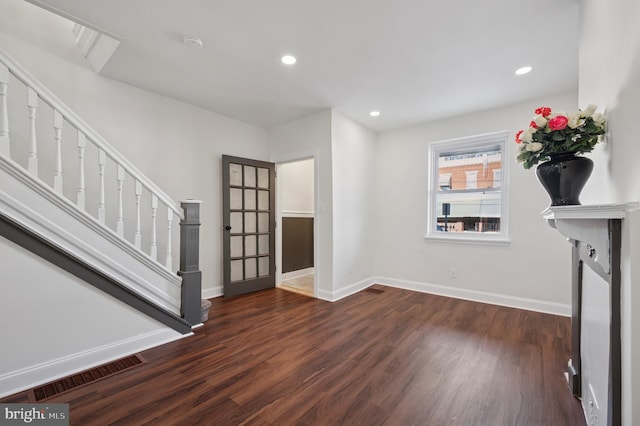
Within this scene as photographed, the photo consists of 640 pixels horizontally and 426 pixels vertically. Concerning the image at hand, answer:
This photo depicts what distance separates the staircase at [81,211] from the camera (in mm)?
1715

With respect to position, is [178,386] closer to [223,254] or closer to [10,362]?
[10,362]

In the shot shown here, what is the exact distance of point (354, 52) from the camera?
2357mm

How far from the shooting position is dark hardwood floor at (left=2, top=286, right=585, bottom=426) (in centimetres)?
151

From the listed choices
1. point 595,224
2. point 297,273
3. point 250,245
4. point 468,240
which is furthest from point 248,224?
point 595,224

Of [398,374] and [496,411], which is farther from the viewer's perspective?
[398,374]

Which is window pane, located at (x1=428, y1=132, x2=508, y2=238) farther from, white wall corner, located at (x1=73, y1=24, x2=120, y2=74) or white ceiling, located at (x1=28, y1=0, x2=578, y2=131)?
white wall corner, located at (x1=73, y1=24, x2=120, y2=74)

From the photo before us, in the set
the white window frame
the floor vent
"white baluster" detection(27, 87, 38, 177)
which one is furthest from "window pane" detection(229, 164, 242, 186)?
the white window frame

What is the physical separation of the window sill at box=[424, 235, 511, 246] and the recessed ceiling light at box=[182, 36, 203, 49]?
366 cm

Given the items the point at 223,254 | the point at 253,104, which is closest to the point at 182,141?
the point at 253,104

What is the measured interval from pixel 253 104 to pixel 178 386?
3091 mm

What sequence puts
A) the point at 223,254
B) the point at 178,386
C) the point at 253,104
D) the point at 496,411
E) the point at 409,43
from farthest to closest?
the point at 223,254 → the point at 253,104 → the point at 409,43 → the point at 178,386 → the point at 496,411

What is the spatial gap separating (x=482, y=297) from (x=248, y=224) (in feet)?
11.4

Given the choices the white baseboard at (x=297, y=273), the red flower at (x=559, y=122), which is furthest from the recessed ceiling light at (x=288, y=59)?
the white baseboard at (x=297, y=273)

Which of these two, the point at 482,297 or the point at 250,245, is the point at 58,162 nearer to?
the point at 250,245
